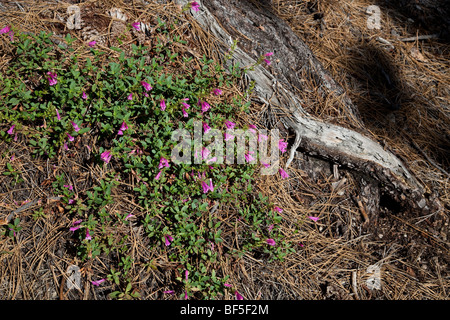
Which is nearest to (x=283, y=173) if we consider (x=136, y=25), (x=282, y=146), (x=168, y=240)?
(x=282, y=146)

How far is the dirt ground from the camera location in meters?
2.30

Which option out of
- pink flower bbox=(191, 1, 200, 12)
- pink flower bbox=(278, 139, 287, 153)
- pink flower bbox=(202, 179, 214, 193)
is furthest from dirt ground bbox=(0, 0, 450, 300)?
pink flower bbox=(202, 179, 214, 193)

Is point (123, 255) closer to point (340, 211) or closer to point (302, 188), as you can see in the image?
point (302, 188)

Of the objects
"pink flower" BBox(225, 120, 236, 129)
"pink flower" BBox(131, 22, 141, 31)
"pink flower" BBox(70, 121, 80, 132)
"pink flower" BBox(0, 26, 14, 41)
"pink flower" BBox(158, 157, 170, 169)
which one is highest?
"pink flower" BBox(131, 22, 141, 31)

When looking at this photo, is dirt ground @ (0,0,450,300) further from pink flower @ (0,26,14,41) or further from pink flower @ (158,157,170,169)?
pink flower @ (158,157,170,169)

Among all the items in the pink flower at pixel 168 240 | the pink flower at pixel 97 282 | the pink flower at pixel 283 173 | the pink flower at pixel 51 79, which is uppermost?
the pink flower at pixel 51 79

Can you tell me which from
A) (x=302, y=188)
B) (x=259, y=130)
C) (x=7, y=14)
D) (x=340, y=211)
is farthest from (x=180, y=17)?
(x=340, y=211)

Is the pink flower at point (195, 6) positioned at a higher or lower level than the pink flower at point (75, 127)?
higher

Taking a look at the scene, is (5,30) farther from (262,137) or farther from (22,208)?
(262,137)

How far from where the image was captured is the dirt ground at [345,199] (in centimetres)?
230

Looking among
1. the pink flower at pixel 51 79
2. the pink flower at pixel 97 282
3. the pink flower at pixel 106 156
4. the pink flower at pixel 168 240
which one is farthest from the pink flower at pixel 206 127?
the pink flower at pixel 97 282

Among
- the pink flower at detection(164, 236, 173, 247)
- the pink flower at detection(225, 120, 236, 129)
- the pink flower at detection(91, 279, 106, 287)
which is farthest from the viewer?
the pink flower at detection(225, 120, 236, 129)

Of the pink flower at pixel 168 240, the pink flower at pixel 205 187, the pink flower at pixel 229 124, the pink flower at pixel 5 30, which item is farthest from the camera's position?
the pink flower at pixel 229 124

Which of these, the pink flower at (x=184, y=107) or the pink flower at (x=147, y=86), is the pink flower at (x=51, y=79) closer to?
the pink flower at (x=147, y=86)
